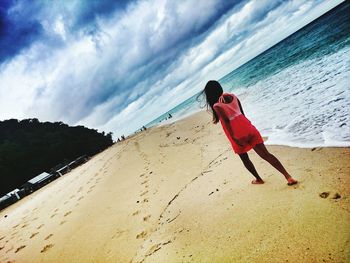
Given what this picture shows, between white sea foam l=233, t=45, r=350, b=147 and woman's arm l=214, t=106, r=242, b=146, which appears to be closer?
woman's arm l=214, t=106, r=242, b=146

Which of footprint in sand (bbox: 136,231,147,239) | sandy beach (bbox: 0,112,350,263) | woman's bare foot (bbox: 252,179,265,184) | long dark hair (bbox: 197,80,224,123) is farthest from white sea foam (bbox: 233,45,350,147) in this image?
footprint in sand (bbox: 136,231,147,239)

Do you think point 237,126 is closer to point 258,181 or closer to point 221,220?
point 258,181

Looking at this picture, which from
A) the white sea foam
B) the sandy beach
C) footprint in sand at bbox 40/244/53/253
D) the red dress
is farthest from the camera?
footprint in sand at bbox 40/244/53/253

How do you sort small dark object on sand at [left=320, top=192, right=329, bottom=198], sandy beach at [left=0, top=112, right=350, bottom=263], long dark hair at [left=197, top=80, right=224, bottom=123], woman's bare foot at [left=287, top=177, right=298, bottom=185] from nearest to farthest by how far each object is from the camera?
sandy beach at [left=0, top=112, right=350, bottom=263], small dark object on sand at [left=320, top=192, right=329, bottom=198], woman's bare foot at [left=287, top=177, right=298, bottom=185], long dark hair at [left=197, top=80, right=224, bottom=123]

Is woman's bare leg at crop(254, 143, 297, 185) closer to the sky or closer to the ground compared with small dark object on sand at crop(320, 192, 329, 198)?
closer to the sky

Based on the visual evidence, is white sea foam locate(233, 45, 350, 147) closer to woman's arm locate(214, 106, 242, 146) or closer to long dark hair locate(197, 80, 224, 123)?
woman's arm locate(214, 106, 242, 146)

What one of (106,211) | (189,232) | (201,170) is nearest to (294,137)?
(201,170)

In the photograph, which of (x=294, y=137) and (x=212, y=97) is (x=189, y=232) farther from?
(x=294, y=137)

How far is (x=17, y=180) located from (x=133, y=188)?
1763 inches

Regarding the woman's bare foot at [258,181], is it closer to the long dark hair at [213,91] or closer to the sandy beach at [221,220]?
the sandy beach at [221,220]

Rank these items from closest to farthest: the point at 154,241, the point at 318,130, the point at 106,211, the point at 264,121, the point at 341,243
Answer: the point at 341,243 < the point at 154,241 < the point at 318,130 < the point at 106,211 < the point at 264,121

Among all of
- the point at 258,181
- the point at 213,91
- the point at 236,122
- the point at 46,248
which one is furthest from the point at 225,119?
the point at 46,248

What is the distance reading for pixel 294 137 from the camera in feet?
20.2

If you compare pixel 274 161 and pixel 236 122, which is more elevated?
pixel 236 122
